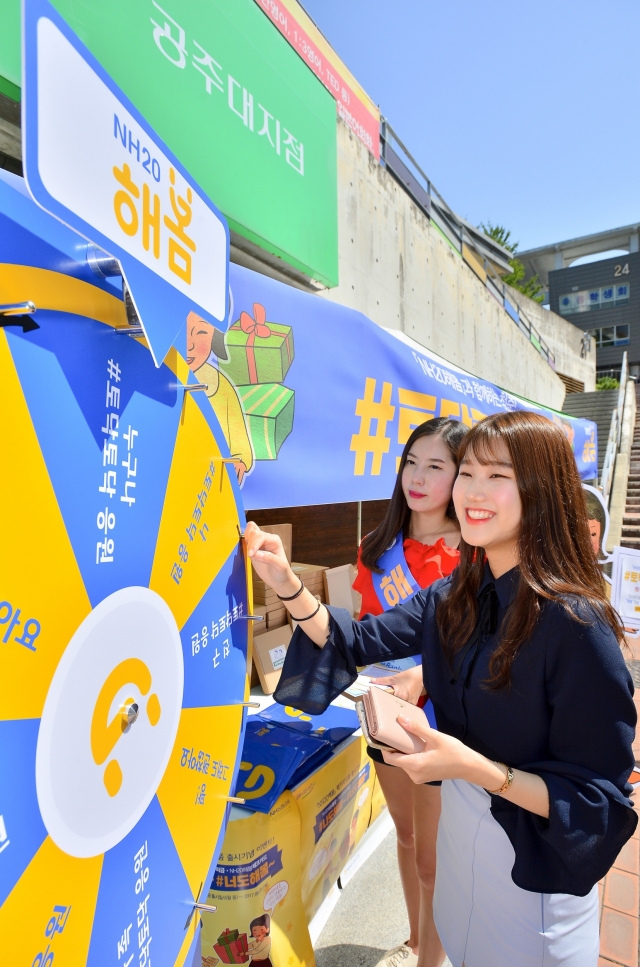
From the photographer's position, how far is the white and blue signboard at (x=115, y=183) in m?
0.56

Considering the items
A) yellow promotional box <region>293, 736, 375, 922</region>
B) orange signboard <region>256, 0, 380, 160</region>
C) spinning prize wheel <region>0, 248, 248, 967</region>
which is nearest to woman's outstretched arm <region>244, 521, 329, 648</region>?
spinning prize wheel <region>0, 248, 248, 967</region>

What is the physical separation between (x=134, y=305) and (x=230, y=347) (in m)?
0.95

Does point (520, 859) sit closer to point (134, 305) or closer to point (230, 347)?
point (134, 305)

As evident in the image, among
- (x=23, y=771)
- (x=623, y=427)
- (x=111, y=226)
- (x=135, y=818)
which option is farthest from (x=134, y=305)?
(x=623, y=427)

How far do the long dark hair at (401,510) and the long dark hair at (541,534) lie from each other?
2.45ft

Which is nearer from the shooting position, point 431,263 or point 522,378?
point 431,263

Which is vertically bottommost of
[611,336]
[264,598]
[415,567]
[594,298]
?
[264,598]

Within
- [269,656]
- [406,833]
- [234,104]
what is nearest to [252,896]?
[406,833]

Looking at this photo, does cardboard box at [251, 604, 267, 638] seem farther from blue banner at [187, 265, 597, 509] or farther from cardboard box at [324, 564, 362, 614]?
blue banner at [187, 265, 597, 509]

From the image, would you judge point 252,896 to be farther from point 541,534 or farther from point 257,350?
point 257,350

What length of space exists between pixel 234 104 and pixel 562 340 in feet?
61.2

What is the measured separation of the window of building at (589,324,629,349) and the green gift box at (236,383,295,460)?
29139mm

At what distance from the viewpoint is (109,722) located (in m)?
0.72

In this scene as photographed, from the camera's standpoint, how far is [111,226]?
0.67 meters
